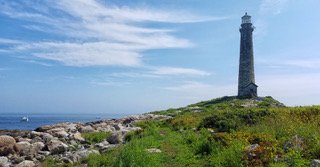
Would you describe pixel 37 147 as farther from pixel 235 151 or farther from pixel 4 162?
pixel 235 151

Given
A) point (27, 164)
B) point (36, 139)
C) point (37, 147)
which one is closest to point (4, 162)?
point (27, 164)

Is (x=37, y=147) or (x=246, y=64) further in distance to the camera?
(x=246, y=64)

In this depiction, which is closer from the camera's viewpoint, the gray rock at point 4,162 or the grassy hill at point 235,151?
the grassy hill at point 235,151

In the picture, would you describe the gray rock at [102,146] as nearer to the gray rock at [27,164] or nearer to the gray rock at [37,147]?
the gray rock at [37,147]

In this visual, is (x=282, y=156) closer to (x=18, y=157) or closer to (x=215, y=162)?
(x=215, y=162)

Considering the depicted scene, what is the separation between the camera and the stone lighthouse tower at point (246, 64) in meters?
65.6

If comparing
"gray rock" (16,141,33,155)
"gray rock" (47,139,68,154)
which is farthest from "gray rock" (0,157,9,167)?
"gray rock" (47,139,68,154)

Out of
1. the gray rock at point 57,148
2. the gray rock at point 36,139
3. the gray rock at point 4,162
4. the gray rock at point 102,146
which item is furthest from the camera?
the gray rock at point 36,139

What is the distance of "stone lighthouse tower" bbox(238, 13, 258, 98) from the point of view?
65562 millimetres

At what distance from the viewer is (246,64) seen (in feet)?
222

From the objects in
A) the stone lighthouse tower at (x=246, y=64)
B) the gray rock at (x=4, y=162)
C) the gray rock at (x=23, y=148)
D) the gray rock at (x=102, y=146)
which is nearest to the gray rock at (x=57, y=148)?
the gray rock at (x=23, y=148)

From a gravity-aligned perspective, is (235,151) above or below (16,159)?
above

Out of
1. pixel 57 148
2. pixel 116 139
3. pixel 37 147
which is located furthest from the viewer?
pixel 116 139

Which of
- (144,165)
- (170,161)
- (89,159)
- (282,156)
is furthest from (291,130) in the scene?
(89,159)
